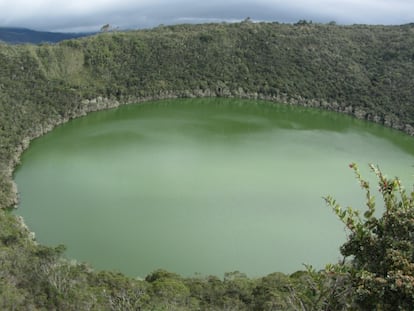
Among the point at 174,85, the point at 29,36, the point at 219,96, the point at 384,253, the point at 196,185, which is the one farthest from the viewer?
the point at 29,36

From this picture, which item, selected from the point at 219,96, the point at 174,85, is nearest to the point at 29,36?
the point at 174,85

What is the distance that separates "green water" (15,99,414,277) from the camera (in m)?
21.4

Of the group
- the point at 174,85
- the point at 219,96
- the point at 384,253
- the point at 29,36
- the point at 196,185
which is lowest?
the point at 384,253

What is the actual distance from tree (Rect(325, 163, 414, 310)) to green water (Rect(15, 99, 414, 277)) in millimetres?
9470

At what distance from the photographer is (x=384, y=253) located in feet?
12.3

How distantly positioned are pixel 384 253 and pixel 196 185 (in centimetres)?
2526

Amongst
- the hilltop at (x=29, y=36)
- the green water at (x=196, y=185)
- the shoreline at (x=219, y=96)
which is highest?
the hilltop at (x=29, y=36)

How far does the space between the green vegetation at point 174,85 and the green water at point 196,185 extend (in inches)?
99.0

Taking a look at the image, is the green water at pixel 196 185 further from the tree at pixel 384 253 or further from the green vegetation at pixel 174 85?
the tree at pixel 384 253

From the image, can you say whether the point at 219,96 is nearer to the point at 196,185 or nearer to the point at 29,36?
the point at 196,185

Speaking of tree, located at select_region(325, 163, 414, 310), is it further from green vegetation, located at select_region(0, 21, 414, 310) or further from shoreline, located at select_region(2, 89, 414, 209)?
shoreline, located at select_region(2, 89, 414, 209)

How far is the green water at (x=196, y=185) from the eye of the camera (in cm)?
2144

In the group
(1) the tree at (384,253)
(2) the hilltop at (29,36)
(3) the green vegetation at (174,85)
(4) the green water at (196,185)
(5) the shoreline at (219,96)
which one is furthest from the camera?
(2) the hilltop at (29,36)

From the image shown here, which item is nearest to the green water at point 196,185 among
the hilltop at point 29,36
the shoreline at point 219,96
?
the shoreline at point 219,96
